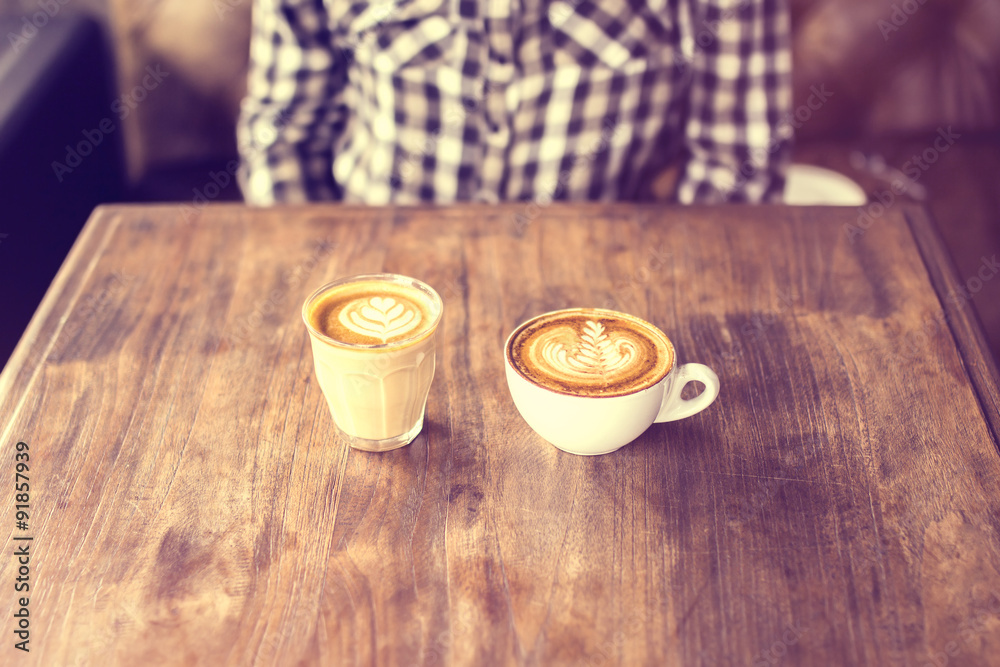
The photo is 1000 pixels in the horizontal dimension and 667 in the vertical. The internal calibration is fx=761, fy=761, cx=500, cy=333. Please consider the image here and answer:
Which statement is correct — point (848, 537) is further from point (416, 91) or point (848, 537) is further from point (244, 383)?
point (416, 91)

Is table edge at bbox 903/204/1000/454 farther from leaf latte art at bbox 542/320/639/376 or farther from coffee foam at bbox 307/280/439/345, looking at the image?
coffee foam at bbox 307/280/439/345

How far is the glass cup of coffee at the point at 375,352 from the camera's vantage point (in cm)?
65

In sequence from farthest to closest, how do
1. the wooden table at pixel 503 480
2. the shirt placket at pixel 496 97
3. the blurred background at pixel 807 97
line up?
the blurred background at pixel 807 97, the shirt placket at pixel 496 97, the wooden table at pixel 503 480

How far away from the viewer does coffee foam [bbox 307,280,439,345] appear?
676 millimetres

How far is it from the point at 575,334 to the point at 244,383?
34cm

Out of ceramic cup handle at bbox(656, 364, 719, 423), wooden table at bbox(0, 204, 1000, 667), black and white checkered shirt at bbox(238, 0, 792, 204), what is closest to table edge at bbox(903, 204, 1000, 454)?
wooden table at bbox(0, 204, 1000, 667)

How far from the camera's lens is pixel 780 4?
4.50 feet

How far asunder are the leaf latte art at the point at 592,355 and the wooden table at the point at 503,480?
9cm

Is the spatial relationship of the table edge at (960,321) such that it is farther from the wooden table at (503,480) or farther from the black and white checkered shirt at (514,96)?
the black and white checkered shirt at (514,96)

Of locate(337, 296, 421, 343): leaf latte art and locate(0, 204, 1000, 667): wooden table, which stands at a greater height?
locate(337, 296, 421, 343): leaf latte art

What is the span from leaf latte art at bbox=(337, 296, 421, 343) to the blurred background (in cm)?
113

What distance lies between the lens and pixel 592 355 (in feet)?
2.22

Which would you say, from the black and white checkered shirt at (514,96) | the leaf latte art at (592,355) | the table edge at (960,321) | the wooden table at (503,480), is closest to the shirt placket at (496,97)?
the black and white checkered shirt at (514,96)

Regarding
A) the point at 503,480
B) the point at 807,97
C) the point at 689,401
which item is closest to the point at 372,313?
the point at 503,480
